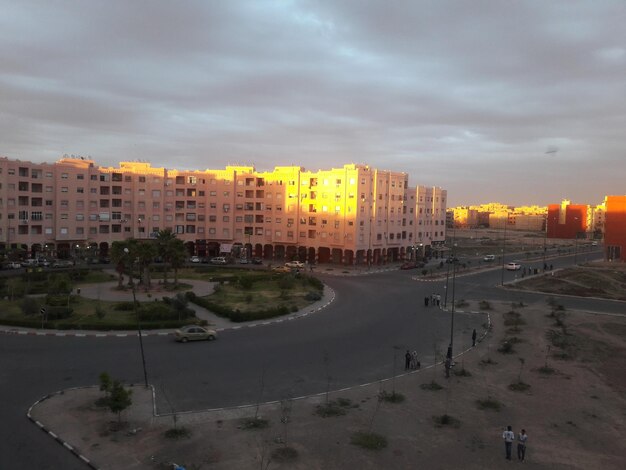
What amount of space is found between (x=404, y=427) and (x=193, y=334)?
1648cm

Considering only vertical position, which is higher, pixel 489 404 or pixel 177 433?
pixel 177 433

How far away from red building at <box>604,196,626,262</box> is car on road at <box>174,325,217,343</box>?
74.4m

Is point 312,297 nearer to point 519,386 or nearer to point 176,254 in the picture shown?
point 176,254

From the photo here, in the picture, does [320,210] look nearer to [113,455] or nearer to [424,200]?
[424,200]

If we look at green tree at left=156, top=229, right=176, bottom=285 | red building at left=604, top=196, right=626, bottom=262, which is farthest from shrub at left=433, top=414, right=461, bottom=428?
red building at left=604, top=196, right=626, bottom=262

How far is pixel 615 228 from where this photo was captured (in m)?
80.6

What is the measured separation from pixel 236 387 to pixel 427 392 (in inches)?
353

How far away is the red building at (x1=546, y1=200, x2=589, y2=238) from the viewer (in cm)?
16438

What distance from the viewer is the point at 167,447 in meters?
16.5

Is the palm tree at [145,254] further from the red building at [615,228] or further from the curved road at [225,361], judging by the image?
the red building at [615,228]

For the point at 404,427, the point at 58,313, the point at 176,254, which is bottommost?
the point at 404,427

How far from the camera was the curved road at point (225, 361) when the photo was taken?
65.0 ft

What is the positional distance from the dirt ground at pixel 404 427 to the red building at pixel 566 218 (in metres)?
155

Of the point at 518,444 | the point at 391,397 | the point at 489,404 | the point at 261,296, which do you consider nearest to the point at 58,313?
the point at 261,296
